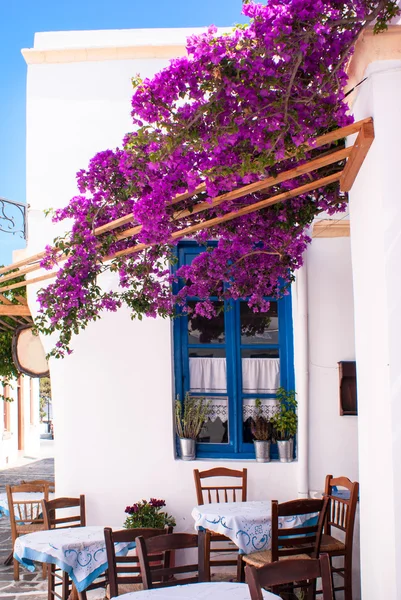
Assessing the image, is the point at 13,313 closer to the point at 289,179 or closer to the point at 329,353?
the point at 329,353

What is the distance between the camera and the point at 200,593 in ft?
11.4

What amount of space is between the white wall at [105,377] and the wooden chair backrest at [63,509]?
23 cm

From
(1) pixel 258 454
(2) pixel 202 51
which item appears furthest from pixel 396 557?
(1) pixel 258 454

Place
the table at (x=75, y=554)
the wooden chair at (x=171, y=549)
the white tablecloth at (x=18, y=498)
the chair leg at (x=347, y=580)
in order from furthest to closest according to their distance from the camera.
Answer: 1. the white tablecloth at (x=18, y=498)
2. the chair leg at (x=347, y=580)
3. the table at (x=75, y=554)
4. the wooden chair at (x=171, y=549)

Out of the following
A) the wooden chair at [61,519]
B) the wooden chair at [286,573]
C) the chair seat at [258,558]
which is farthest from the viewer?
the wooden chair at [61,519]

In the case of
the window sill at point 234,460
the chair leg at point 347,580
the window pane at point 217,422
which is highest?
the window pane at point 217,422

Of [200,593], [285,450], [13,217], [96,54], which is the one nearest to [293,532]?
[200,593]

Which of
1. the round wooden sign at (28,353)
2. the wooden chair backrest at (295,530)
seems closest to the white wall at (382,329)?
the wooden chair backrest at (295,530)

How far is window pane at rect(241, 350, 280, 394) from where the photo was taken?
21.7ft

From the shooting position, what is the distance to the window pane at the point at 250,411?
6586mm


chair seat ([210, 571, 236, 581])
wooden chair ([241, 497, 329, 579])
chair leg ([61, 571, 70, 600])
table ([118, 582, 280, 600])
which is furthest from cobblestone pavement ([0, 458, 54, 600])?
table ([118, 582, 280, 600])

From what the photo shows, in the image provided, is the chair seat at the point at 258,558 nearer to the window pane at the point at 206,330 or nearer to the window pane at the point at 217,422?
the window pane at the point at 217,422

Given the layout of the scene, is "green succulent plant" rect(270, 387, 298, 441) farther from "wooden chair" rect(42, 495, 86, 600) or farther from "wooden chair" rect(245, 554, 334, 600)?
"wooden chair" rect(245, 554, 334, 600)

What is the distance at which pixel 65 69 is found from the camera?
6938 mm
